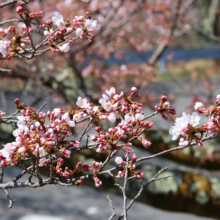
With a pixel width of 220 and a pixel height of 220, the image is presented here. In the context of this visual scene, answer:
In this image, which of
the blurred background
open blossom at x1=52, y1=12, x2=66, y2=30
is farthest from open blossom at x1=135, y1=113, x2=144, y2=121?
the blurred background

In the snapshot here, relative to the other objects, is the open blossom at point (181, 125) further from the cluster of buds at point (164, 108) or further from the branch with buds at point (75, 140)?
the cluster of buds at point (164, 108)

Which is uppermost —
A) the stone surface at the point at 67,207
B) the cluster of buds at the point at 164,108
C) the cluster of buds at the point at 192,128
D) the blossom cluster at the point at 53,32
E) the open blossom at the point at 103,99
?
the blossom cluster at the point at 53,32

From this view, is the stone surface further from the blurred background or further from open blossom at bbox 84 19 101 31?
open blossom at bbox 84 19 101 31

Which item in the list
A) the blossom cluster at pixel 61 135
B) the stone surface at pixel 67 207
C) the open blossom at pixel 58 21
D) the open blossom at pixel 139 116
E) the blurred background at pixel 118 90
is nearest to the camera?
the blossom cluster at pixel 61 135

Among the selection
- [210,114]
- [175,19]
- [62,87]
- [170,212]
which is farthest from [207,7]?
[210,114]

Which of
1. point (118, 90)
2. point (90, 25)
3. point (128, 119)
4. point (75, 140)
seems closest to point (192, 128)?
point (128, 119)

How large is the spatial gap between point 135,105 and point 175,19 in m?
4.43

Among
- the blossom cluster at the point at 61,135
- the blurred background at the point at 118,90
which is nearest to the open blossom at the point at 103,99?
the blossom cluster at the point at 61,135

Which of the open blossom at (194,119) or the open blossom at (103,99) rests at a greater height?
the open blossom at (103,99)

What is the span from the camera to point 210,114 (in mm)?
1572

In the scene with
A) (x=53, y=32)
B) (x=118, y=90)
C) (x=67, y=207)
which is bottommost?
(x=67, y=207)

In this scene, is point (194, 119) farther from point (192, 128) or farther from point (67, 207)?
point (67, 207)

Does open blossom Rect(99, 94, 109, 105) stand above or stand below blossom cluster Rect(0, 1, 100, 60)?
below

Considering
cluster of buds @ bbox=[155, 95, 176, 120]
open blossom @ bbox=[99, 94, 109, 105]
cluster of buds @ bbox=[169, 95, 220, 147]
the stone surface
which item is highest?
open blossom @ bbox=[99, 94, 109, 105]
